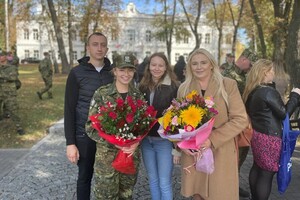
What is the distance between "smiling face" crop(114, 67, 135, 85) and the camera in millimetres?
3180

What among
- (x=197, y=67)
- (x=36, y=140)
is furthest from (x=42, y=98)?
(x=197, y=67)

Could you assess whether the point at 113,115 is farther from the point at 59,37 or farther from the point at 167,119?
the point at 59,37

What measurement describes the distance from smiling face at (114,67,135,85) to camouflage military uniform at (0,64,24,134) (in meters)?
5.77

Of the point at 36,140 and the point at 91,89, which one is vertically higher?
the point at 91,89

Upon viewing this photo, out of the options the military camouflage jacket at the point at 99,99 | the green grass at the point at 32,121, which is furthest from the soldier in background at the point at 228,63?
the green grass at the point at 32,121

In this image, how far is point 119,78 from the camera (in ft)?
10.5

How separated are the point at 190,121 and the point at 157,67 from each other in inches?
37.1

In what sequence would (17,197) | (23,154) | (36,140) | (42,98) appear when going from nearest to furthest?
(17,197), (23,154), (36,140), (42,98)

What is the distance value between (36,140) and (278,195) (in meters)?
5.55

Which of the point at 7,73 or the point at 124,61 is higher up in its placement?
the point at 124,61

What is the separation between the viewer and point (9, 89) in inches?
323

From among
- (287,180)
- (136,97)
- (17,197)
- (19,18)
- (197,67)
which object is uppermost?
(19,18)

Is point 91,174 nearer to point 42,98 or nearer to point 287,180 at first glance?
point 287,180

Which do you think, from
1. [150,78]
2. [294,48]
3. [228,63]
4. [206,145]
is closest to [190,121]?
[206,145]
